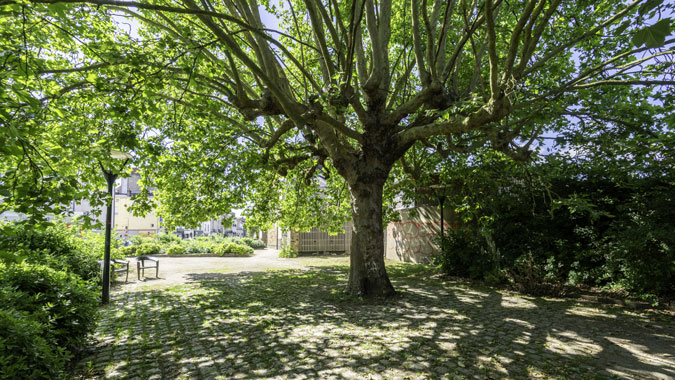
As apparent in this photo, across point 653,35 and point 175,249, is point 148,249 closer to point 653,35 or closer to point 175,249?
point 175,249

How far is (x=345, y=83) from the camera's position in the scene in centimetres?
632

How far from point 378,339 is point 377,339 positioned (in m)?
0.01

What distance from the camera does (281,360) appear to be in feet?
13.9

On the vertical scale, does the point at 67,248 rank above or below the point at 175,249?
above

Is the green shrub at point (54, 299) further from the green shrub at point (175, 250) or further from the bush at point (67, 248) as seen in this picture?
the green shrub at point (175, 250)

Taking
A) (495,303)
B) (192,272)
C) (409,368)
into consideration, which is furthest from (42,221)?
(192,272)

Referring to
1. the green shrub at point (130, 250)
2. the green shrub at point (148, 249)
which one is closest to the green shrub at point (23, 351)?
the green shrub at point (148, 249)

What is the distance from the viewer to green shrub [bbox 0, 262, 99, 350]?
3.75m

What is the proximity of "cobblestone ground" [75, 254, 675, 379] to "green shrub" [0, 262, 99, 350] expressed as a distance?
18.2 inches

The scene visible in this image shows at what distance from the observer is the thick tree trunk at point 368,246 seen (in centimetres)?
789

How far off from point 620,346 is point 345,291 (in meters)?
5.20

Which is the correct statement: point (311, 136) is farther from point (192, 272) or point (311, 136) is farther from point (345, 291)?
point (192, 272)

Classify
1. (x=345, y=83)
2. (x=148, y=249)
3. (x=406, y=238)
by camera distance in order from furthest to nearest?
(x=148, y=249) < (x=406, y=238) < (x=345, y=83)

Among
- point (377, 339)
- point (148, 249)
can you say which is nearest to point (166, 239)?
point (148, 249)
